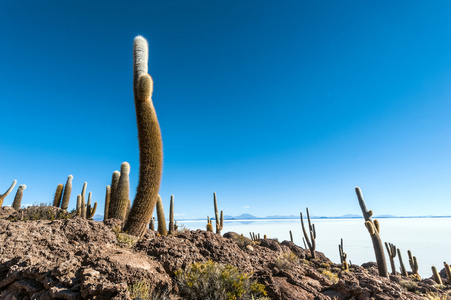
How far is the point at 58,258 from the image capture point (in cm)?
521

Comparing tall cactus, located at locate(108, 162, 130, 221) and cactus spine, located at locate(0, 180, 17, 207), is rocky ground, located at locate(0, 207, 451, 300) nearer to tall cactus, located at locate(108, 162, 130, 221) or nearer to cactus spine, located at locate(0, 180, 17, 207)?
tall cactus, located at locate(108, 162, 130, 221)

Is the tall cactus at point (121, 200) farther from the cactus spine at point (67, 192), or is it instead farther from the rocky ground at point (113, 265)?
the cactus spine at point (67, 192)

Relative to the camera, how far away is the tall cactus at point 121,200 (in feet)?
33.2

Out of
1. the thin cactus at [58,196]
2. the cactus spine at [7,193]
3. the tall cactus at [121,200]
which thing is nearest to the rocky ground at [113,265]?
the tall cactus at [121,200]

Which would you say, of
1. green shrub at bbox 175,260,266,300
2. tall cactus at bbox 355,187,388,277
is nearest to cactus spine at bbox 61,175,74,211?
green shrub at bbox 175,260,266,300

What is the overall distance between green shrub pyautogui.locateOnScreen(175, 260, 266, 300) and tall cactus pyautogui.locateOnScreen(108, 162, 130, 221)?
19.8 ft

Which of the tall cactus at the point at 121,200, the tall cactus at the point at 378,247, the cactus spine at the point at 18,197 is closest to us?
the tall cactus at the point at 121,200

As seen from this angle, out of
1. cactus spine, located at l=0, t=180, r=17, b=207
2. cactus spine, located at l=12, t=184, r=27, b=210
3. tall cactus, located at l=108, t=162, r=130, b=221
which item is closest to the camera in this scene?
tall cactus, located at l=108, t=162, r=130, b=221

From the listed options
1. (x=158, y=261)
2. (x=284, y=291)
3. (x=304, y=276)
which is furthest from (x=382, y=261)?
(x=158, y=261)

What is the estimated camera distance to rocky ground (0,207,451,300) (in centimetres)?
388

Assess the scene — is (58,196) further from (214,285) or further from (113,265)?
(214,285)

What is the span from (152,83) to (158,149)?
274 centimetres

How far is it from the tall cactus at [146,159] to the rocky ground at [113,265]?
0.59 metres

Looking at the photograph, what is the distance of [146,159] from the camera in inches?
314
